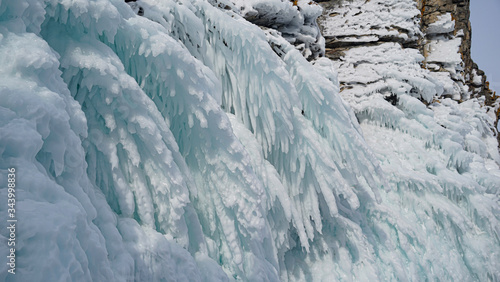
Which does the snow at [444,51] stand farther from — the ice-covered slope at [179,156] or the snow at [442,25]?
the ice-covered slope at [179,156]

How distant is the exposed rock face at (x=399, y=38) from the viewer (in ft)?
27.6

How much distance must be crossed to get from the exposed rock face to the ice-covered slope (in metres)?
3.70

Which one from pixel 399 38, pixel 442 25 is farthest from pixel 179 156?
pixel 442 25

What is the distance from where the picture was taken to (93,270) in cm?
147

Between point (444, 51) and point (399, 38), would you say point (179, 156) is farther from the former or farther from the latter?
point (444, 51)

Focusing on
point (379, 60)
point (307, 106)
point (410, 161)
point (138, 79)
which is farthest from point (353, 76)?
point (138, 79)

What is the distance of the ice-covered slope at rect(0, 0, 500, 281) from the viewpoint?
144 centimetres

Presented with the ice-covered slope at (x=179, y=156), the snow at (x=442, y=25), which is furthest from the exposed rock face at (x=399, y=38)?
the ice-covered slope at (x=179, y=156)

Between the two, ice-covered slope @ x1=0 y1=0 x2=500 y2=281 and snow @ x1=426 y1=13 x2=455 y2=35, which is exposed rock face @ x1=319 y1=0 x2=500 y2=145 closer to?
snow @ x1=426 y1=13 x2=455 y2=35

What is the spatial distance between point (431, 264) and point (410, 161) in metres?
2.29

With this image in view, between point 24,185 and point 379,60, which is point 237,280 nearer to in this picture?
point 24,185

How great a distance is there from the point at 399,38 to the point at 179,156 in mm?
9003

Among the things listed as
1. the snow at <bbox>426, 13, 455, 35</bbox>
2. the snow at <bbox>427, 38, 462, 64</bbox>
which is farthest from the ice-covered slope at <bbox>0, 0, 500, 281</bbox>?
the snow at <bbox>426, 13, 455, 35</bbox>

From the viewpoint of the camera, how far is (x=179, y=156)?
2.43 m
